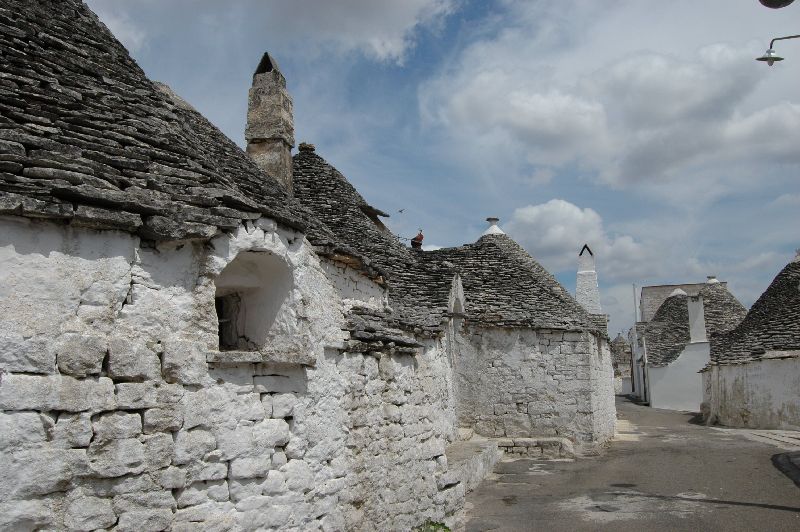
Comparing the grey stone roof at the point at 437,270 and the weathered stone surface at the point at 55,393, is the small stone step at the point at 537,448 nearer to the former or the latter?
the grey stone roof at the point at 437,270

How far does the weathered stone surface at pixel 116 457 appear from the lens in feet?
13.3

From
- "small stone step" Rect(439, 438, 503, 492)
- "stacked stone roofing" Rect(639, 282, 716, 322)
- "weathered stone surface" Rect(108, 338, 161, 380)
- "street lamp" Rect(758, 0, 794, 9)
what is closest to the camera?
"weathered stone surface" Rect(108, 338, 161, 380)

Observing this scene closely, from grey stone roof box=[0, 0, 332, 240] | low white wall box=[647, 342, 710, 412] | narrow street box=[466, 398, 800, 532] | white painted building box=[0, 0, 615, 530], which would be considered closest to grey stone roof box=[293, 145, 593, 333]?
white painted building box=[0, 0, 615, 530]

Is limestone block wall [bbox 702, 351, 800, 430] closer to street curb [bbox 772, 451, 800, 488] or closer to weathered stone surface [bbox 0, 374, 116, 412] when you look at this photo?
street curb [bbox 772, 451, 800, 488]

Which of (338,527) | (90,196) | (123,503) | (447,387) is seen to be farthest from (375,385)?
(447,387)

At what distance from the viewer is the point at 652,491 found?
1059 centimetres

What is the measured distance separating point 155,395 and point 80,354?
0.57 metres

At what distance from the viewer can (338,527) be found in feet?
19.4

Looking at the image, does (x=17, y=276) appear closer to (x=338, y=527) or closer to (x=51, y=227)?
(x=51, y=227)

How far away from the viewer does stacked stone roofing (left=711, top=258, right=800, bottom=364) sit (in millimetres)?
19995

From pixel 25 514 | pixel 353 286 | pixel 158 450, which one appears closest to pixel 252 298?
pixel 158 450

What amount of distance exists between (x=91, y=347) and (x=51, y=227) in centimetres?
78

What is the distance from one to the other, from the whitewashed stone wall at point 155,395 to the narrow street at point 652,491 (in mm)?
4028

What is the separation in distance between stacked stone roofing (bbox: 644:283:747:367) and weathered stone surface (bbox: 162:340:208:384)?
32.2m
